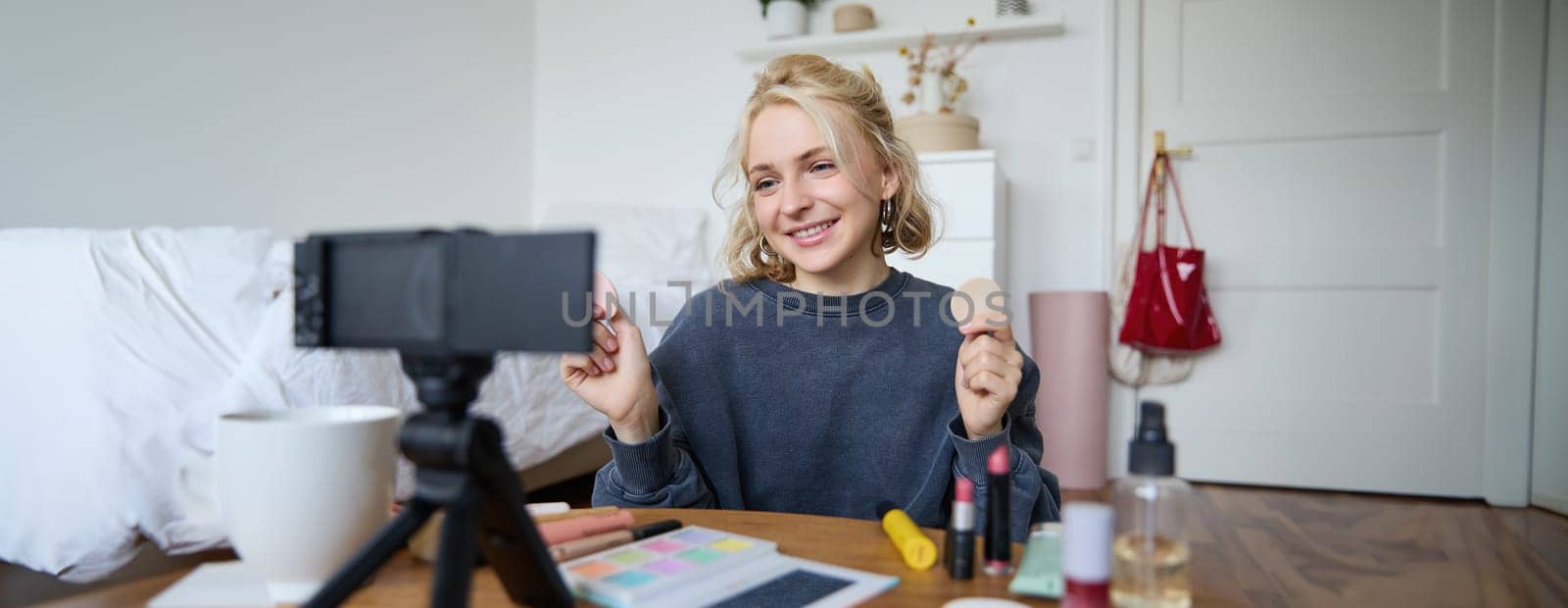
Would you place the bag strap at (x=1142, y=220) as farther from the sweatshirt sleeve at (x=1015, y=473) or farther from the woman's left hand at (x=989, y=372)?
the woman's left hand at (x=989, y=372)

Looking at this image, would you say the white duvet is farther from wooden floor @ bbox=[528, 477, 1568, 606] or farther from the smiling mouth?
wooden floor @ bbox=[528, 477, 1568, 606]

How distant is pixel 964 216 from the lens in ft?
8.29

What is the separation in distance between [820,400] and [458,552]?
60 centimetres

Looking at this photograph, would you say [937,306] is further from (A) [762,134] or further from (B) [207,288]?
(B) [207,288]

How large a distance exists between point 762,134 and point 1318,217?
2330mm

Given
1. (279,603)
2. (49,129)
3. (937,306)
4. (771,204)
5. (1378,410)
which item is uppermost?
(49,129)

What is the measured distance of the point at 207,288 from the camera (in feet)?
4.49

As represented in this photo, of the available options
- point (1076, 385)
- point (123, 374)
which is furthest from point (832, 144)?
point (1076, 385)

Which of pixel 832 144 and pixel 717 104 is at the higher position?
pixel 717 104

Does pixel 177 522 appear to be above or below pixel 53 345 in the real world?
below

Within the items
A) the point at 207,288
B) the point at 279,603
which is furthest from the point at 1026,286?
the point at 279,603

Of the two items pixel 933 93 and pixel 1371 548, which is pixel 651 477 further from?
pixel 933 93

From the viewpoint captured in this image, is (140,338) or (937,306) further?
(140,338)

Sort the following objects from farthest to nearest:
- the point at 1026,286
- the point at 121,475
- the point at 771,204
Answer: the point at 1026,286, the point at 121,475, the point at 771,204
